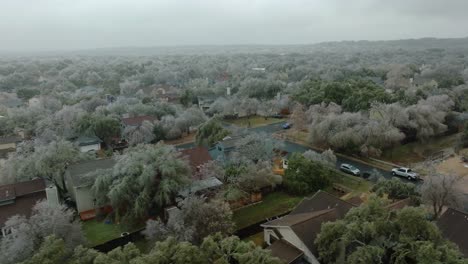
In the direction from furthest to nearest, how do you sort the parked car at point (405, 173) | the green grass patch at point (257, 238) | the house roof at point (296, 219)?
the parked car at point (405, 173)
the green grass patch at point (257, 238)
the house roof at point (296, 219)

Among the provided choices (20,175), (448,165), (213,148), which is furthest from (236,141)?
(448,165)

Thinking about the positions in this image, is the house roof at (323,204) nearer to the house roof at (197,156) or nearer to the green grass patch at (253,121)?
the house roof at (197,156)

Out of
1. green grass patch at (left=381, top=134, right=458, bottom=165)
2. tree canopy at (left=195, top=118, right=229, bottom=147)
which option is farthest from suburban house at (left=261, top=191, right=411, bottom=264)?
green grass patch at (left=381, top=134, right=458, bottom=165)

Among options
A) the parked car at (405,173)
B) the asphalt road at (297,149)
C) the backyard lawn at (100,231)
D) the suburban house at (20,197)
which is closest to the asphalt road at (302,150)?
the asphalt road at (297,149)

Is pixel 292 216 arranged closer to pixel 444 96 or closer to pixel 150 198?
pixel 150 198

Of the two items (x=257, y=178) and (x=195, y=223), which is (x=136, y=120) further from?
(x=195, y=223)

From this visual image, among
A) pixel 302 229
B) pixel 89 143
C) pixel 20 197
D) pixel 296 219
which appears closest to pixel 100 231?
pixel 20 197
